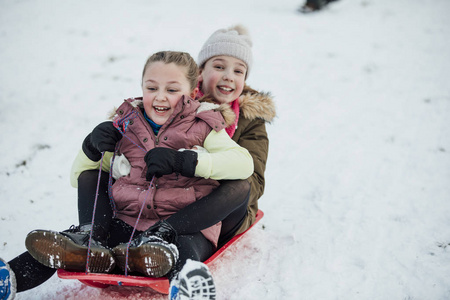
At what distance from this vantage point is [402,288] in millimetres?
2270

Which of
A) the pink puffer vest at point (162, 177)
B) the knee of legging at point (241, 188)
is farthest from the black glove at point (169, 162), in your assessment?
the knee of legging at point (241, 188)

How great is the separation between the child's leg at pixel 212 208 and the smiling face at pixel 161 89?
0.54 metres

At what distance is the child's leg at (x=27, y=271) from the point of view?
1.76m

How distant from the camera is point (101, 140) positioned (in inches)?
80.7

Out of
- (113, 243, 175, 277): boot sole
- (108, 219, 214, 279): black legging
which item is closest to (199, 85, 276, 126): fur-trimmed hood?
(108, 219, 214, 279): black legging

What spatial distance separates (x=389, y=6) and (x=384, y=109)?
4.37 m

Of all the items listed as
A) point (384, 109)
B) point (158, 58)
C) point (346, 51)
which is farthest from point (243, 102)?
point (346, 51)

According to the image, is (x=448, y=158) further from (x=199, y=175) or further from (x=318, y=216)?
(x=199, y=175)

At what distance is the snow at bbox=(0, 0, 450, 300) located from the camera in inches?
96.3

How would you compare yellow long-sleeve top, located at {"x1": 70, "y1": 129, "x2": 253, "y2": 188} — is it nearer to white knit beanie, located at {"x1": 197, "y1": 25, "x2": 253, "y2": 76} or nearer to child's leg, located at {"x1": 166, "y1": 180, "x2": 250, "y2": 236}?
child's leg, located at {"x1": 166, "y1": 180, "x2": 250, "y2": 236}

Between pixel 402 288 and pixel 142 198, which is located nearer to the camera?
pixel 142 198

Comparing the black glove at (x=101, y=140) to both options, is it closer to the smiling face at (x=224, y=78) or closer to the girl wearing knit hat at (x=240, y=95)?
the girl wearing knit hat at (x=240, y=95)

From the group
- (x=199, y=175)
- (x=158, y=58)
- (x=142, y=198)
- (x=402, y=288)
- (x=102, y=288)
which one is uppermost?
(x=158, y=58)

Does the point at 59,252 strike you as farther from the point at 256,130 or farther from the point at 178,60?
the point at 256,130
